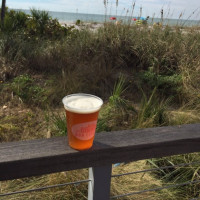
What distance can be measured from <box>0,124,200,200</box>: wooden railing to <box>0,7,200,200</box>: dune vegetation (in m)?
0.99

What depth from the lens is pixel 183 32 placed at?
5301mm

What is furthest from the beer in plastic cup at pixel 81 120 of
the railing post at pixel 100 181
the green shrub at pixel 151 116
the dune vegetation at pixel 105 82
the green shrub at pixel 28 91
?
the green shrub at pixel 28 91

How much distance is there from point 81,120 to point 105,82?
10.6 ft

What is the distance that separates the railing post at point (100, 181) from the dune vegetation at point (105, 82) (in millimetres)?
912

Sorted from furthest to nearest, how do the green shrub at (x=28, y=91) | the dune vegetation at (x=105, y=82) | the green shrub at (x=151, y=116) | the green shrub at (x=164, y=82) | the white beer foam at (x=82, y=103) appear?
the green shrub at (x=164, y=82) → the green shrub at (x=28, y=91) → the green shrub at (x=151, y=116) → the dune vegetation at (x=105, y=82) → the white beer foam at (x=82, y=103)

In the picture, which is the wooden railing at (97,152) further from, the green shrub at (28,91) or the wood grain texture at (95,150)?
the green shrub at (28,91)

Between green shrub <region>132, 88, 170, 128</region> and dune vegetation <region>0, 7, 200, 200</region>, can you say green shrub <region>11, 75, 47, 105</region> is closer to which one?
dune vegetation <region>0, 7, 200, 200</region>

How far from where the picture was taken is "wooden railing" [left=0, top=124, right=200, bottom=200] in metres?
0.72

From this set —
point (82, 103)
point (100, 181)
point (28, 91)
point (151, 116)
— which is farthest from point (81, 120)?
point (28, 91)

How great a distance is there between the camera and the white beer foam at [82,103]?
2.29 feet

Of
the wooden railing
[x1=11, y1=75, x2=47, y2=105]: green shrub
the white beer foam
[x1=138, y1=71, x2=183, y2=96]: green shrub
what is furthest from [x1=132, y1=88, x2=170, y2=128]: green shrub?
the white beer foam

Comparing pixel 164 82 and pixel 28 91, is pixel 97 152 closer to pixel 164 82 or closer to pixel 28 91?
pixel 28 91

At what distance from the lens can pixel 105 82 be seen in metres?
3.91

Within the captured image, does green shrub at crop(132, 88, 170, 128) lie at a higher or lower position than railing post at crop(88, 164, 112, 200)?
lower
